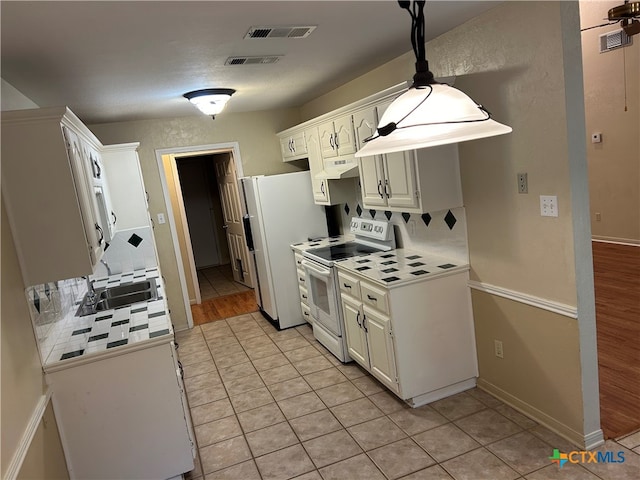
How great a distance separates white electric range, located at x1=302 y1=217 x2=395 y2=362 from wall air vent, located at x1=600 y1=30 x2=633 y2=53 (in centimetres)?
387

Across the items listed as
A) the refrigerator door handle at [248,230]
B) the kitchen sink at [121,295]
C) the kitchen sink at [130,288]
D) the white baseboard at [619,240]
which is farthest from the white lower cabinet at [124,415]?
the white baseboard at [619,240]

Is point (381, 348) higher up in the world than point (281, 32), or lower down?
lower down

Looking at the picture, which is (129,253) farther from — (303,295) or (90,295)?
(303,295)

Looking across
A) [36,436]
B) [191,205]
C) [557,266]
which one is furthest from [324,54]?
[191,205]

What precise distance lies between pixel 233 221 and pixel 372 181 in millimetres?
3802

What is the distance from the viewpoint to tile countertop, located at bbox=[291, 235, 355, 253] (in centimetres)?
443

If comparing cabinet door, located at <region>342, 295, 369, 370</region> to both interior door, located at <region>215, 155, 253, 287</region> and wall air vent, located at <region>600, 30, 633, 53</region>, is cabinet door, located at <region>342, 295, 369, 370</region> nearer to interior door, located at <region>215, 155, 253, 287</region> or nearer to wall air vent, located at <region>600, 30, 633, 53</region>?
interior door, located at <region>215, 155, 253, 287</region>

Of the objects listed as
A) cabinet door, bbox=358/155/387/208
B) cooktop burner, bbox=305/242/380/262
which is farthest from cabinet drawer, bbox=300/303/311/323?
cabinet door, bbox=358/155/387/208

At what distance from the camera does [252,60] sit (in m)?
2.86

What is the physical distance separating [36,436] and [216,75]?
2.39m

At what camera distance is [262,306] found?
16.9ft

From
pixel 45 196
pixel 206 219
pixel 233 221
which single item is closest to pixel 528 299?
pixel 45 196

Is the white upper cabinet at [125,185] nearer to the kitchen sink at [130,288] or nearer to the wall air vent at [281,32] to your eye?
the kitchen sink at [130,288]

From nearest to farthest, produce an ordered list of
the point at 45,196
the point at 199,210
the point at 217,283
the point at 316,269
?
the point at 45,196 < the point at 316,269 < the point at 217,283 < the point at 199,210
